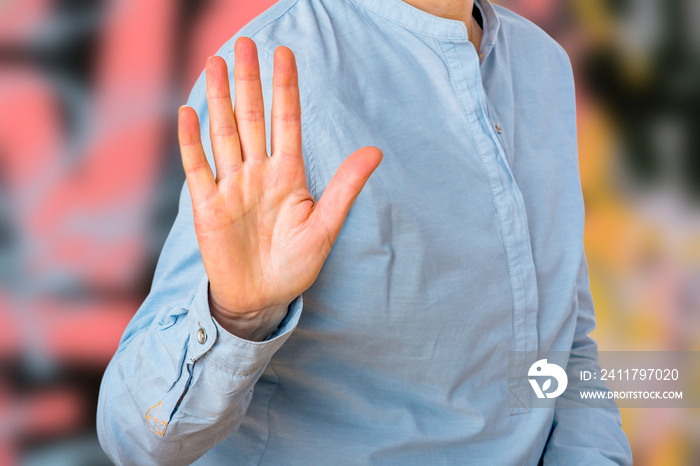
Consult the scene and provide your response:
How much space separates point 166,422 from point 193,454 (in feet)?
0.24

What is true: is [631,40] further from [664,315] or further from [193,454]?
[193,454]

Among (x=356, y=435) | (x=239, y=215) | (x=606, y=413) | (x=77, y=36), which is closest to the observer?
(x=239, y=215)

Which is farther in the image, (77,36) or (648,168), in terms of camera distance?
(648,168)

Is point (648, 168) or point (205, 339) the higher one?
point (205, 339)

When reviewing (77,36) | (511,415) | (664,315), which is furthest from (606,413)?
(77,36)

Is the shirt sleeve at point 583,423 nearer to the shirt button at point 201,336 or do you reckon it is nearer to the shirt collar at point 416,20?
the shirt collar at point 416,20

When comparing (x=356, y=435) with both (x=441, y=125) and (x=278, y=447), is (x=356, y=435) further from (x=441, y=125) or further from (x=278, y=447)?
(x=441, y=125)

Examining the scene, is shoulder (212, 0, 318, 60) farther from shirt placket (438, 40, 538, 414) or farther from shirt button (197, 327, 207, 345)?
shirt button (197, 327, 207, 345)

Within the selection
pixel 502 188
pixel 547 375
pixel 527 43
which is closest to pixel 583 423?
pixel 547 375

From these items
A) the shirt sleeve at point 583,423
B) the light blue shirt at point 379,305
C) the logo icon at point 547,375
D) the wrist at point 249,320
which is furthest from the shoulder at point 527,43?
the wrist at point 249,320

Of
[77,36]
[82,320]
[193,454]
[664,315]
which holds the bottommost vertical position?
[664,315]

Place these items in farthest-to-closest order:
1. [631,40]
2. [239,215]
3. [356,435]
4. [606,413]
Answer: [631,40]
[606,413]
[356,435]
[239,215]

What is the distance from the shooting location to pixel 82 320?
5.11ft

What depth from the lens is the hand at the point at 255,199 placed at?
0.60m
